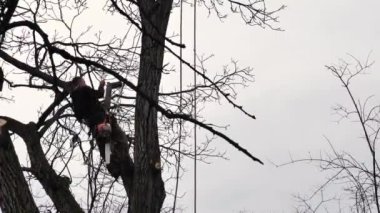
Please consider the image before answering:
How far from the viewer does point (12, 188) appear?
2.85 m

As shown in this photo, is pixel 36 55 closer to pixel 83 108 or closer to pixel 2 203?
pixel 2 203

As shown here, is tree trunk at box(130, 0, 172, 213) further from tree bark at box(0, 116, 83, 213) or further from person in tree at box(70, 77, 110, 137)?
tree bark at box(0, 116, 83, 213)

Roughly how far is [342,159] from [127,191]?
2.08 metres

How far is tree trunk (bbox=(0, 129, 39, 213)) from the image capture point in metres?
2.83

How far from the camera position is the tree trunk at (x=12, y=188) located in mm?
2834

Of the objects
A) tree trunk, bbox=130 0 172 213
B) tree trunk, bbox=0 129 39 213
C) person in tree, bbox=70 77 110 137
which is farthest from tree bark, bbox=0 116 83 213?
tree trunk, bbox=0 129 39 213

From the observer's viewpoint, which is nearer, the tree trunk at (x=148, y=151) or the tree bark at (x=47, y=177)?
the tree bark at (x=47, y=177)

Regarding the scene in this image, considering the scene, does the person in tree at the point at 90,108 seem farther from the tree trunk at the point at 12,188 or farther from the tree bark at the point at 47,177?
the tree trunk at the point at 12,188

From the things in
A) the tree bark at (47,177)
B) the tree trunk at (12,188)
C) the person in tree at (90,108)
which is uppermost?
the person in tree at (90,108)

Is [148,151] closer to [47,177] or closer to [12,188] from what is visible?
[47,177]

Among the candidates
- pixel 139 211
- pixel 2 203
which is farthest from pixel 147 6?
pixel 2 203

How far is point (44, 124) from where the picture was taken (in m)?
5.55

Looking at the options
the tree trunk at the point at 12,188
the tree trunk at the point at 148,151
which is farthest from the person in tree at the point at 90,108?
the tree trunk at the point at 12,188

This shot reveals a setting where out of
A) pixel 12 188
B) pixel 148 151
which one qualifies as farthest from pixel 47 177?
pixel 12 188
